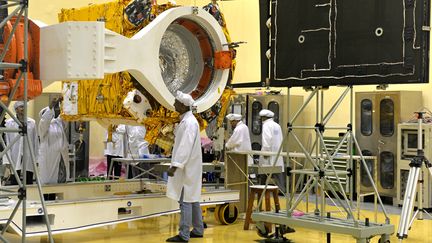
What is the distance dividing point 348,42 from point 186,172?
7.69 feet

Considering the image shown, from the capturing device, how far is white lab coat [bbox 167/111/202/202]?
24.9ft

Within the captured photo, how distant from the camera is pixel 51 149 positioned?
1030 cm

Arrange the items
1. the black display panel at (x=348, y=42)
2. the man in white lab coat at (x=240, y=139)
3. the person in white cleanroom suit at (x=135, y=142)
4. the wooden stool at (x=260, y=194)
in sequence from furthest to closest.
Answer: the person in white cleanroom suit at (x=135, y=142)
the man in white lab coat at (x=240, y=139)
the wooden stool at (x=260, y=194)
the black display panel at (x=348, y=42)

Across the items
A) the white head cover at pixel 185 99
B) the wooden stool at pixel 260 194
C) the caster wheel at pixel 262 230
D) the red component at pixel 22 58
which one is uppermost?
the red component at pixel 22 58

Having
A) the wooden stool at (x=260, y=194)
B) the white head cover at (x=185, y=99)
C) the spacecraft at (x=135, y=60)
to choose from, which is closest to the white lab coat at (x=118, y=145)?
the spacecraft at (x=135, y=60)

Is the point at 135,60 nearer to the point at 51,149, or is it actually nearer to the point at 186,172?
the point at 186,172

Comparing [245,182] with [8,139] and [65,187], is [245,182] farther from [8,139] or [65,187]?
[8,139]

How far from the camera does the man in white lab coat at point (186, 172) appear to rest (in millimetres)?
7547

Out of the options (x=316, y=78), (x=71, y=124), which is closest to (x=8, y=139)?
(x=71, y=124)

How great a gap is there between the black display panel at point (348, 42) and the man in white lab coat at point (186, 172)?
1.07 metres

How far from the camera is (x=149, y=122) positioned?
26.6 ft

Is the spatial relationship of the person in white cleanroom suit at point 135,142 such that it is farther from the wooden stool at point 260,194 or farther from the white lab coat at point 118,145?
the wooden stool at point 260,194

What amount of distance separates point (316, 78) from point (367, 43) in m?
0.66

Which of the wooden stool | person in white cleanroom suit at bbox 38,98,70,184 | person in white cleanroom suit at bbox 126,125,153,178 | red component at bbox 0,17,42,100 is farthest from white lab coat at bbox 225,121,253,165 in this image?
red component at bbox 0,17,42,100
